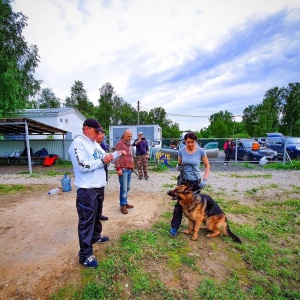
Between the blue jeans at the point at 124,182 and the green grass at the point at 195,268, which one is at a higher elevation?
the blue jeans at the point at 124,182

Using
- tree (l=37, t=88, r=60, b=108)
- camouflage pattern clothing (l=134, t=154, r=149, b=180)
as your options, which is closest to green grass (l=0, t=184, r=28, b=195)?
camouflage pattern clothing (l=134, t=154, r=149, b=180)

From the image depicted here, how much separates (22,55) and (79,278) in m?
16.5

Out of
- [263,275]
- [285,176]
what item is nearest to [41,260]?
[263,275]

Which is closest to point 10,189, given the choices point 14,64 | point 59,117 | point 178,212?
point 178,212

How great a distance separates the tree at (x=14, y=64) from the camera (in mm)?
11164

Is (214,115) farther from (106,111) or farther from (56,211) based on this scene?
(56,211)

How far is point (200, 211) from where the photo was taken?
3.11 metres

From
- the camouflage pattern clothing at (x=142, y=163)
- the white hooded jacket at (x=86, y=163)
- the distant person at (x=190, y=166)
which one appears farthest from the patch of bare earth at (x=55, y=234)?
the camouflage pattern clothing at (x=142, y=163)

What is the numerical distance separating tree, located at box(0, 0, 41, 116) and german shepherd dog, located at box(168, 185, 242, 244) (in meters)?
12.2

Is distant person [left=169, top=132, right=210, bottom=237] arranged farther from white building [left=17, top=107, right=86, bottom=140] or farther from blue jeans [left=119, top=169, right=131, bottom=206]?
white building [left=17, top=107, right=86, bottom=140]

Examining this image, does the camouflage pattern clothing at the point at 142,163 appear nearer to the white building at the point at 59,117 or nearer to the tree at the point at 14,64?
the tree at the point at 14,64

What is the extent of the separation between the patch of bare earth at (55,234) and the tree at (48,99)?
42.9 meters

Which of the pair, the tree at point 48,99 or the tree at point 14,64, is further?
the tree at point 48,99

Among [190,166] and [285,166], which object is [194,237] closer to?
[190,166]
